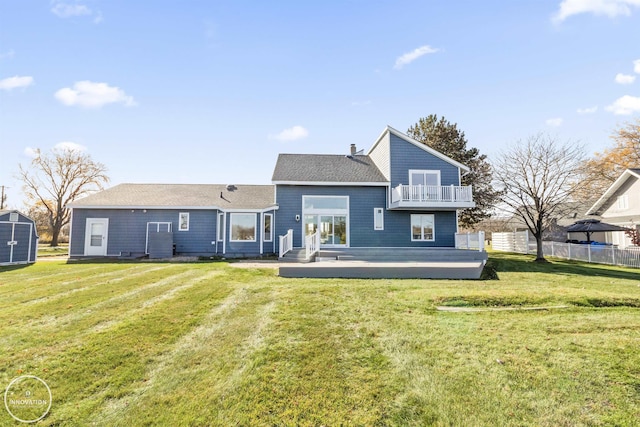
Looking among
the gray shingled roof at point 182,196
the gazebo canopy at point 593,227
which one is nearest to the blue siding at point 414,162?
the gray shingled roof at point 182,196

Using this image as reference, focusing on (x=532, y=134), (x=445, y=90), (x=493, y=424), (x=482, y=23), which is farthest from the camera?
(x=532, y=134)

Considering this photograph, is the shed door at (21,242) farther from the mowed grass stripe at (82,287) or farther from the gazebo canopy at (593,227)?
the gazebo canopy at (593,227)

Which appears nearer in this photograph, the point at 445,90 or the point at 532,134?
the point at 445,90

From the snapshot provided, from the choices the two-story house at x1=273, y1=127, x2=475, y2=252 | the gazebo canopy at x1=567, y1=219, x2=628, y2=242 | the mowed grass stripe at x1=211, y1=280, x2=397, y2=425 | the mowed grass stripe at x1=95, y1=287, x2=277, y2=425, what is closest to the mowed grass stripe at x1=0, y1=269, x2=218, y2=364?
the mowed grass stripe at x1=95, y1=287, x2=277, y2=425

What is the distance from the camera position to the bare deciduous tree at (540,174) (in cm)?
1836

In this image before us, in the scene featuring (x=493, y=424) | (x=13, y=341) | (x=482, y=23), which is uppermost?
(x=482, y=23)

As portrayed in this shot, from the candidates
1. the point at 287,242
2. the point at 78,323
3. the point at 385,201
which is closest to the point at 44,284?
the point at 78,323

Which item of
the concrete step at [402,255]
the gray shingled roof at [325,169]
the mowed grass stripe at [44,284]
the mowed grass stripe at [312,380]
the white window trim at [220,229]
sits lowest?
the mowed grass stripe at [312,380]

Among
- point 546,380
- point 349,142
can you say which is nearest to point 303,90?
point 349,142

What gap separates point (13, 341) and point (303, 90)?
14.2 m

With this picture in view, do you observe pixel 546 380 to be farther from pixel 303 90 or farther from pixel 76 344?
pixel 303 90

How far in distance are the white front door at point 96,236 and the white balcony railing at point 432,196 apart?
1620cm

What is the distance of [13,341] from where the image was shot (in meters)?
4.01

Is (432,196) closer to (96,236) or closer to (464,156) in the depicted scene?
(464,156)
